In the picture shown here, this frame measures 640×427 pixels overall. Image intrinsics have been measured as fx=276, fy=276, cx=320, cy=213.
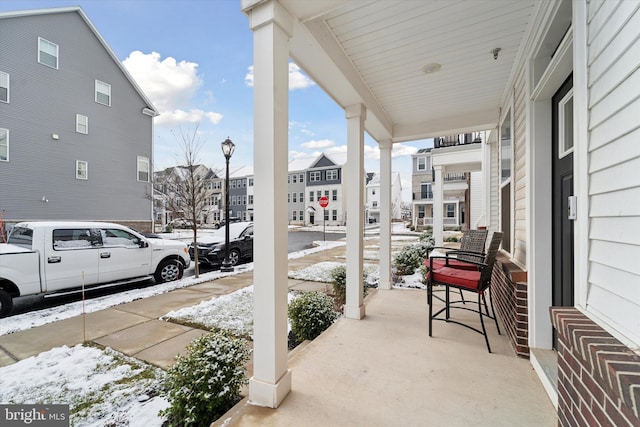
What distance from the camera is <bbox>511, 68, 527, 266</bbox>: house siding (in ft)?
8.94

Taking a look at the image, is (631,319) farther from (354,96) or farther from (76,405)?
(76,405)

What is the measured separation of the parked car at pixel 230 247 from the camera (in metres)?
7.13

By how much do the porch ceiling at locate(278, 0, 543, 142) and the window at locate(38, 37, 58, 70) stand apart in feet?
42.3

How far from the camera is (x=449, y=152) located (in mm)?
8125

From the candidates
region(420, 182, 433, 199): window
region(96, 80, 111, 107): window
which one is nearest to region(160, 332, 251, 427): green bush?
region(96, 80, 111, 107): window

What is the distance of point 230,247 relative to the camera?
7.32 m

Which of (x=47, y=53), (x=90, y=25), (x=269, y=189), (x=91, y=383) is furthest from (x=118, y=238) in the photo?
(x=90, y=25)

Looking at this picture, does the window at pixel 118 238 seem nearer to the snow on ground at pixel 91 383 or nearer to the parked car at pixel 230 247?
the snow on ground at pixel 91 383

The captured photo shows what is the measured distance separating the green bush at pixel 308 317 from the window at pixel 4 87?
503 inches

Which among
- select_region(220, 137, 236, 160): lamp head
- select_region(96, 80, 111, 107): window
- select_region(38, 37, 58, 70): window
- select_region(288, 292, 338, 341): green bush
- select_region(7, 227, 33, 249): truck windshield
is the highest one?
select_region(38, 37, 58, 70): window

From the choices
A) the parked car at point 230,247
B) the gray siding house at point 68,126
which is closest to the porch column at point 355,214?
the parked car at point 230,247

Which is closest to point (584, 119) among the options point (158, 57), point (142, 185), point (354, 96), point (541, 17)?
point (541, 17)

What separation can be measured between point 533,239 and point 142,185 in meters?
14.8

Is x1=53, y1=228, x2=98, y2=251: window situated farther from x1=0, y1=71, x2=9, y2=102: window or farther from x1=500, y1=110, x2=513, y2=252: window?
x1=0, y1=71, x2=9, y2=102: window
